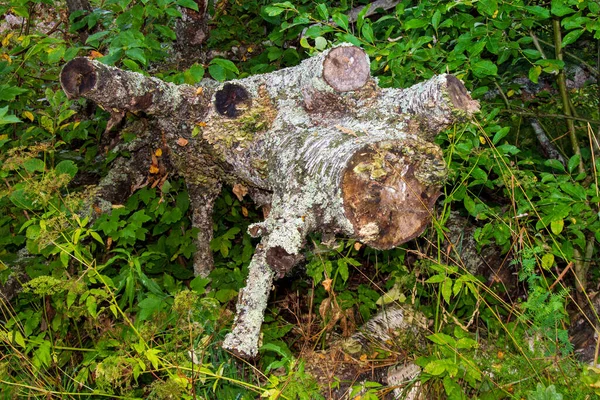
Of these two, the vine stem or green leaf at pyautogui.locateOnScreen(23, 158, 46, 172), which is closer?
green leaf at pyautogui.locateOnScreen(23, 158, 46, 172)

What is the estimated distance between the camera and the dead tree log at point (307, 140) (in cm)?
228

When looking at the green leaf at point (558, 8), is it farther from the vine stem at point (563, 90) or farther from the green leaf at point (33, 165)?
the green leaf at point (33, 165)

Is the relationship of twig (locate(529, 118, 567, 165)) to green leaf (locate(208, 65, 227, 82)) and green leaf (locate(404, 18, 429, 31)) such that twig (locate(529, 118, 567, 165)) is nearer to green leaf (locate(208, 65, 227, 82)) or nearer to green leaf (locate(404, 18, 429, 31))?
green leaf (locate(404, 18, 429, 31))

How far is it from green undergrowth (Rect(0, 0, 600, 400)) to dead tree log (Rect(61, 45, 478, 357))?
19 centimetres

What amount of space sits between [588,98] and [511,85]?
821mm

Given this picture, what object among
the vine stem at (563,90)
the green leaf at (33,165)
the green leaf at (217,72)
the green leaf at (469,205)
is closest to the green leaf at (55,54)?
the green leaf at (33,165)

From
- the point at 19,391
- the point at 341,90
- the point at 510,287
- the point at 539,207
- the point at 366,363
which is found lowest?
the point at 510,287

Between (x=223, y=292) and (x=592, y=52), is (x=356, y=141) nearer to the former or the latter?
(x=223, y=292)

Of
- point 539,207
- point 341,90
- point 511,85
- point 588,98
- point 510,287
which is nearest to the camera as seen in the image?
point 341,90

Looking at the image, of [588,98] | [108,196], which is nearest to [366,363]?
[108,196]

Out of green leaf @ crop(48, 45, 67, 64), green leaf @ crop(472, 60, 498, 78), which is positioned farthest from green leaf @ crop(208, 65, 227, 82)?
green leaf @ crop(472, 60, 498, 78)

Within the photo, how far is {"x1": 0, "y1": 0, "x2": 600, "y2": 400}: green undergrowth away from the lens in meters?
2.58

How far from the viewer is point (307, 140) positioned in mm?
2561

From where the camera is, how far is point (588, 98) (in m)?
4.42
